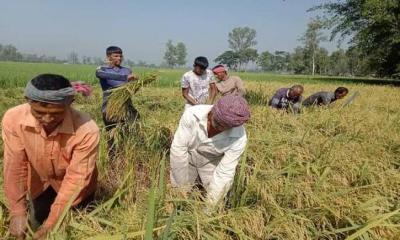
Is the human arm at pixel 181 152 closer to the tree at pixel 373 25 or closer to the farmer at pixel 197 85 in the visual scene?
the farmer at pixel 197 85

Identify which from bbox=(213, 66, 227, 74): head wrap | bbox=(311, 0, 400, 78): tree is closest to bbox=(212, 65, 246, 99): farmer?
bbox=(213, 66, 227, 74): head wrap

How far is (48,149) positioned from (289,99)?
188 inches

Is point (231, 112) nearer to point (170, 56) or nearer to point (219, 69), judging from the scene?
point (219, 69)

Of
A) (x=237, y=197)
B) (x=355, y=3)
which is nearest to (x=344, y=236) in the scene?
(x=237, y=197)

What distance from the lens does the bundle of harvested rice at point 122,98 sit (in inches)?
142

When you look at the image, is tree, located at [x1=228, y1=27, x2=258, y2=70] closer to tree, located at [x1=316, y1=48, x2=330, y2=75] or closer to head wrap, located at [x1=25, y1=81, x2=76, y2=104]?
tree, located at [x1=316, y1=48, x2=330, y2=75]

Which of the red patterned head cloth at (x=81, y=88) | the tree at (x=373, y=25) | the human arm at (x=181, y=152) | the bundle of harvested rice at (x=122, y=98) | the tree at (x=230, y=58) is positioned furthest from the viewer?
the tree at (x=230, y=58)

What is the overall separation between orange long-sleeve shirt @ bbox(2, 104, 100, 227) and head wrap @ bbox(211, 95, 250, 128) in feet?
2.35

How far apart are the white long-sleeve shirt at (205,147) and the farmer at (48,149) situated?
2.32 feet

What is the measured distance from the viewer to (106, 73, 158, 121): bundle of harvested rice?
3.62 meters

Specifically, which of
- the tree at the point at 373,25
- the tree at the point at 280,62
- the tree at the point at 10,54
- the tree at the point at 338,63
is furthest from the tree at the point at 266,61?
the tree at the point at 373,25

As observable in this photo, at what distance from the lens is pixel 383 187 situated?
10.6 ft

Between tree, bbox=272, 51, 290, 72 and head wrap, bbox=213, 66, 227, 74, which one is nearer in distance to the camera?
Result: head wrap, bbox=213, 66, 227, 74

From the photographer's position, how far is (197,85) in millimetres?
5250
